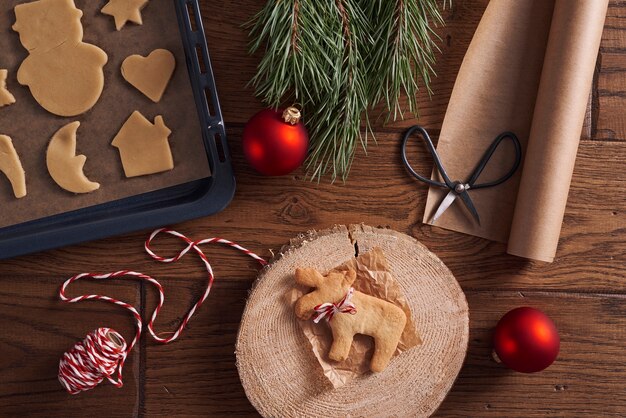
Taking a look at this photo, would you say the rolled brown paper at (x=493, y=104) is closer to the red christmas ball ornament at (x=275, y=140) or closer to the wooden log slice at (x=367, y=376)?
the wooden log slice at (x=367, y=376)

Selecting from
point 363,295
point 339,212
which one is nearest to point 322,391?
point 363,295

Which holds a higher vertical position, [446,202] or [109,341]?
[446,202]

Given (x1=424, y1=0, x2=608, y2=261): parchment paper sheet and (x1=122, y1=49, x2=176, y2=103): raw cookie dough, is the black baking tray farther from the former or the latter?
A: (x1=424, y1=0, x2=608, y2=261): parchment paper sheet

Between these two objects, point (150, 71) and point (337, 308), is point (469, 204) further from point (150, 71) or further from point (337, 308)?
point (150, 71)

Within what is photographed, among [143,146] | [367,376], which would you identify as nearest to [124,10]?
[143,146]

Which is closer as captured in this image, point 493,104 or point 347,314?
point 347,314

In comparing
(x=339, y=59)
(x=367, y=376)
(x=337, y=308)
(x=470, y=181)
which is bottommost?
(x=367, y=376)

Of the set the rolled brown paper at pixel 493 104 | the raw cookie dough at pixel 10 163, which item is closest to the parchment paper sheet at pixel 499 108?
the rolled brown paper at pixel 493 104
